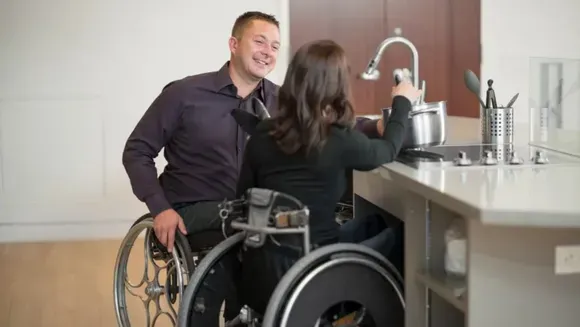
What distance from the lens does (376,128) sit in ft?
7.61

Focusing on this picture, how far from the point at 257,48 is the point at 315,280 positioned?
39.3 inches

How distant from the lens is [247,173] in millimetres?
1971

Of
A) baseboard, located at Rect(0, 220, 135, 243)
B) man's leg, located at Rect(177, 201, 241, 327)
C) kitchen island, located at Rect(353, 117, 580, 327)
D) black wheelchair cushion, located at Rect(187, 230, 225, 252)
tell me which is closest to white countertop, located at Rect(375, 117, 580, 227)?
kitchen island, located at Rect(353, 117, 580, 327)

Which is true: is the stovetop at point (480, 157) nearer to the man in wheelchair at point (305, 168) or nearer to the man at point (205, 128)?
the man in wheelchair at point (305, 168)

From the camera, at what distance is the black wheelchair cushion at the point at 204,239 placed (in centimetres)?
229

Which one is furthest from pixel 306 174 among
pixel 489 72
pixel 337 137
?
pixel 489 72

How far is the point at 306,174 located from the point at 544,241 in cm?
58

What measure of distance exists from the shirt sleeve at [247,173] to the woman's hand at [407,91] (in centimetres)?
40

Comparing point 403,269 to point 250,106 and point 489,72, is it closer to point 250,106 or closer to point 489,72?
point 250,106

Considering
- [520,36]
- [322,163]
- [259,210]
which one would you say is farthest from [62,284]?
[520,36]

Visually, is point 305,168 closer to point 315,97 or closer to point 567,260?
point 315,97

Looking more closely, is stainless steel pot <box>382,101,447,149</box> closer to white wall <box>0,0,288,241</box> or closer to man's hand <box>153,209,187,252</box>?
man's hand <box>153,209,187,252</box>

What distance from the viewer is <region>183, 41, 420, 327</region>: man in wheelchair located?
1.81 meters

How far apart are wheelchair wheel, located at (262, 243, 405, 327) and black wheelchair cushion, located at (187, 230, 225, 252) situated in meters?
0.58
